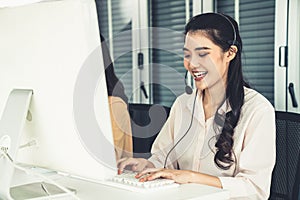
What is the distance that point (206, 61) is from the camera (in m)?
1.82

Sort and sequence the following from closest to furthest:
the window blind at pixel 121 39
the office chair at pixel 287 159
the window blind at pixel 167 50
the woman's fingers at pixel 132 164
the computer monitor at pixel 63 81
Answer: the computer monitor at pixel 63 81
the woman's fingers at pixel 132 164
the office chair at pixel 287 159
the window blind at pixel 167 50
the window blind at pixel 121 39

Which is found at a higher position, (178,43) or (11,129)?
(178,43)

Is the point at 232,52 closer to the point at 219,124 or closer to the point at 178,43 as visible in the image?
the point at 219,124

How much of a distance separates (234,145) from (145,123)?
0.86 metres

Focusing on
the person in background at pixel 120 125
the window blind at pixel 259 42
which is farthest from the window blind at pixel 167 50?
the person in background at pixel 120 125

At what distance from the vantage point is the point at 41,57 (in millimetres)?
1170

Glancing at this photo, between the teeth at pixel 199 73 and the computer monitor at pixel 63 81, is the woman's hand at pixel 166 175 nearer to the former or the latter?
the computer monitor at pixel 63 81

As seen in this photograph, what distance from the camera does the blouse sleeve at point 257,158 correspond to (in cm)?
156

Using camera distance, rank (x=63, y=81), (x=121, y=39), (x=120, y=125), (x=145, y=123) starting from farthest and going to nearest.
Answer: (x=121, y=39)
(x=145, y=123)
(x=120, y=125)
(x=63, y=81)

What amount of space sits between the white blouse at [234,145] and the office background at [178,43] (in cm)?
80

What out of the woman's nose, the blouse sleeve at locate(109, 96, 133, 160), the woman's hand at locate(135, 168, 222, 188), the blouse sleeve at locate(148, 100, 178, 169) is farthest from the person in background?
the woman's hand at locate(135, 168, 222, 188)

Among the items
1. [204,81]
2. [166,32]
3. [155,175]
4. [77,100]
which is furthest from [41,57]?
[166,32]

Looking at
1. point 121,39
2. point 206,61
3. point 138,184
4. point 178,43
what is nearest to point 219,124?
point 206,61

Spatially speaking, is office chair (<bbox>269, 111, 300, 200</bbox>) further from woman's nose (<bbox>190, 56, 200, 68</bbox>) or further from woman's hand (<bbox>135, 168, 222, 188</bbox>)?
woman's hand (<bbox>135, 168, 222, 188</bbox>)
